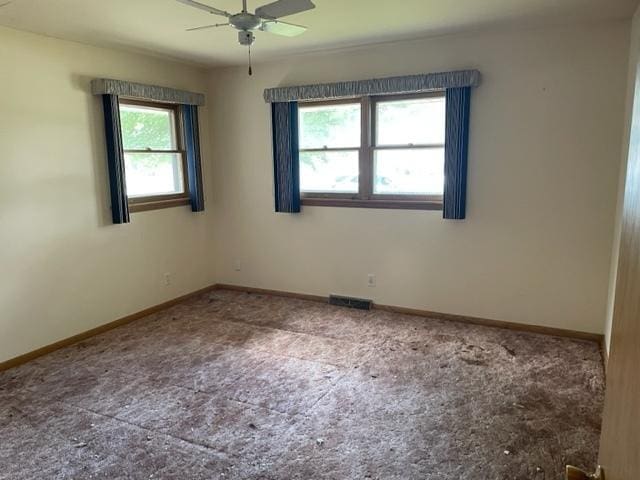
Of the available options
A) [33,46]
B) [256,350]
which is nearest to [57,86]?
[33,46]

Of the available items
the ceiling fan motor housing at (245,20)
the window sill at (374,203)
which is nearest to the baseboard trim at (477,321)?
the window sill at (374,203)

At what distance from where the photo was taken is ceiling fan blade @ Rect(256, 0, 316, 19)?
7.47 ft

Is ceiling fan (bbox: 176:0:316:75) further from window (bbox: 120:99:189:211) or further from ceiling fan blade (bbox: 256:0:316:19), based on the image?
window (bbox: 120:99:189:211)

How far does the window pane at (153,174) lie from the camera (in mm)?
4305

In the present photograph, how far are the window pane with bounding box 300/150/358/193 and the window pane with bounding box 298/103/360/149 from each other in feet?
0.33

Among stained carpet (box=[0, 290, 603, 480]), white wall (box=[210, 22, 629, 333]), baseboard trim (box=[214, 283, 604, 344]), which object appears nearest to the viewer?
stained carpet (box=[0, 290, 603, 480])

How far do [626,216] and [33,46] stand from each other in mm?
3989

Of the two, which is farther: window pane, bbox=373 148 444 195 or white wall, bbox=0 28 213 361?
window pane, bbox=373 148 444 195

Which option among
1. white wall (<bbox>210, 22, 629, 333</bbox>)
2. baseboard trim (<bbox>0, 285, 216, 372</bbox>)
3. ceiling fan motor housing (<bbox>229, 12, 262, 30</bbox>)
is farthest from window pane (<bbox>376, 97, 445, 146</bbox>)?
baseboard trim (<bbox>0, 285, 216, 372</bbox>)

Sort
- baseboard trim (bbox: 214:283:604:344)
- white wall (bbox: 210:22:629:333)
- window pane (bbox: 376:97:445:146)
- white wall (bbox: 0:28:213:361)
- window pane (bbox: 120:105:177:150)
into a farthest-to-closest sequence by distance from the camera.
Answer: window pane (bbox: 120:105:177:150) → window pane (bbox: 376:97:445:146) → baseboard trim (bbox: 214:283:604:344) → white wall (bbox: 210:22:629:333) → white wall (bbox: 0:28:213:361)

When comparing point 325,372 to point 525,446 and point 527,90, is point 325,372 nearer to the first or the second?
point 525,446

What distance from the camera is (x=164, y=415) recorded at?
2668mm

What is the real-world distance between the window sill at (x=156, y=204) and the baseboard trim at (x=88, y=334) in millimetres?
1007

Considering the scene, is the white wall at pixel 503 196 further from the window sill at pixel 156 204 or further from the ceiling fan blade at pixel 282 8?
the ceiling fan blade at pixel 282 8
